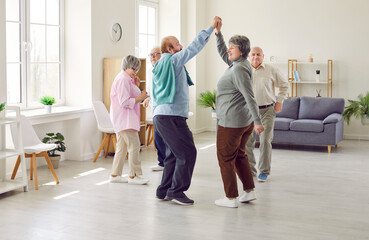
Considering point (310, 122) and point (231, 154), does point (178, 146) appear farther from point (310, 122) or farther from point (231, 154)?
point (310, 122)

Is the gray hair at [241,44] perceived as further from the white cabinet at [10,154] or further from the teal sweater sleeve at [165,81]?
the white cabinet at [10,154]

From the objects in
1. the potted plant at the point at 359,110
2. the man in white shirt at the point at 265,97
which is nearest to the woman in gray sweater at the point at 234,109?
the man in white shirt at the point at 265,97

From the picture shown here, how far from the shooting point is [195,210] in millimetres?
5020

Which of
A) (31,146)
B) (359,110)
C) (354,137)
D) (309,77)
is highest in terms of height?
(309,77)

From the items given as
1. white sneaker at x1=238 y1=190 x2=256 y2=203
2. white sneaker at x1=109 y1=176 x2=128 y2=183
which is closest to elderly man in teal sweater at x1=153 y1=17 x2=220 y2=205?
white sneaker at x1=238 y1=190 x2=256 y2=203

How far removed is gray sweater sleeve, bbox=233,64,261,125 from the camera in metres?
4.79

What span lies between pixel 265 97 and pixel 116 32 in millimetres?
3099

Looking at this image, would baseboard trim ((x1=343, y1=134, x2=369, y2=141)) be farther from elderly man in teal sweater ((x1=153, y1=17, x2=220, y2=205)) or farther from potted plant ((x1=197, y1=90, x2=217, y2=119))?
elderly man in teal sweater ((x1=153, y1=17, x2=220, y2=205))

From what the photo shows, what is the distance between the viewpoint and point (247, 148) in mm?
6297

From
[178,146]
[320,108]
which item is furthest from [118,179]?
[320,108]

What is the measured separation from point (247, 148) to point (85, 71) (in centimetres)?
282

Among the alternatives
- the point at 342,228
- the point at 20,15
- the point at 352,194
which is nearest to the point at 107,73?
the point at 20,15

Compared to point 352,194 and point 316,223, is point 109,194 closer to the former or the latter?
point 316,223

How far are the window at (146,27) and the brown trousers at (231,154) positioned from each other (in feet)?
16.3
